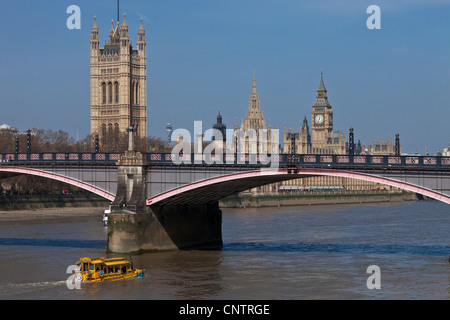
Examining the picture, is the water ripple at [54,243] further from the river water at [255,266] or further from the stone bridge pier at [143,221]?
the stone bridge pier at [143,221]

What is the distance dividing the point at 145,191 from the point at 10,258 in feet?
27.8

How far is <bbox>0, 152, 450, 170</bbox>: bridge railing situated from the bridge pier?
3.31 metres

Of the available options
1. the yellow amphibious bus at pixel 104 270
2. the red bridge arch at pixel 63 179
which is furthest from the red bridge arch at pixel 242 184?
the yellow amphibious bus at pixel 104 270

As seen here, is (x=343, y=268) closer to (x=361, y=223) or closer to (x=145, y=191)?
(x=145, y=191)

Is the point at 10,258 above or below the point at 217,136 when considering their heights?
below

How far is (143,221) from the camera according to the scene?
161 ft

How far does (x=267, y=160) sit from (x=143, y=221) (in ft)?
25.6

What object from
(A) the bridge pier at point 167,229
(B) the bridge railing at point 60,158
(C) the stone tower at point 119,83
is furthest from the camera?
(C) the stone tower at point 119,83

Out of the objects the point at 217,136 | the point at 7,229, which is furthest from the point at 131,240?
the point at 217,136

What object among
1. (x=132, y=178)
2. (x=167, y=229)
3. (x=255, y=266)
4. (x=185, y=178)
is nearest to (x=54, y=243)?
(x=132, y=178)

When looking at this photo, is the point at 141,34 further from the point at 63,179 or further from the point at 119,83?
the point at 63,179

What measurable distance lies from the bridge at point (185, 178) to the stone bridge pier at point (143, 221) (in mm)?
55

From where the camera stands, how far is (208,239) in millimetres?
54375

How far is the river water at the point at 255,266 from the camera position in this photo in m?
36.9
